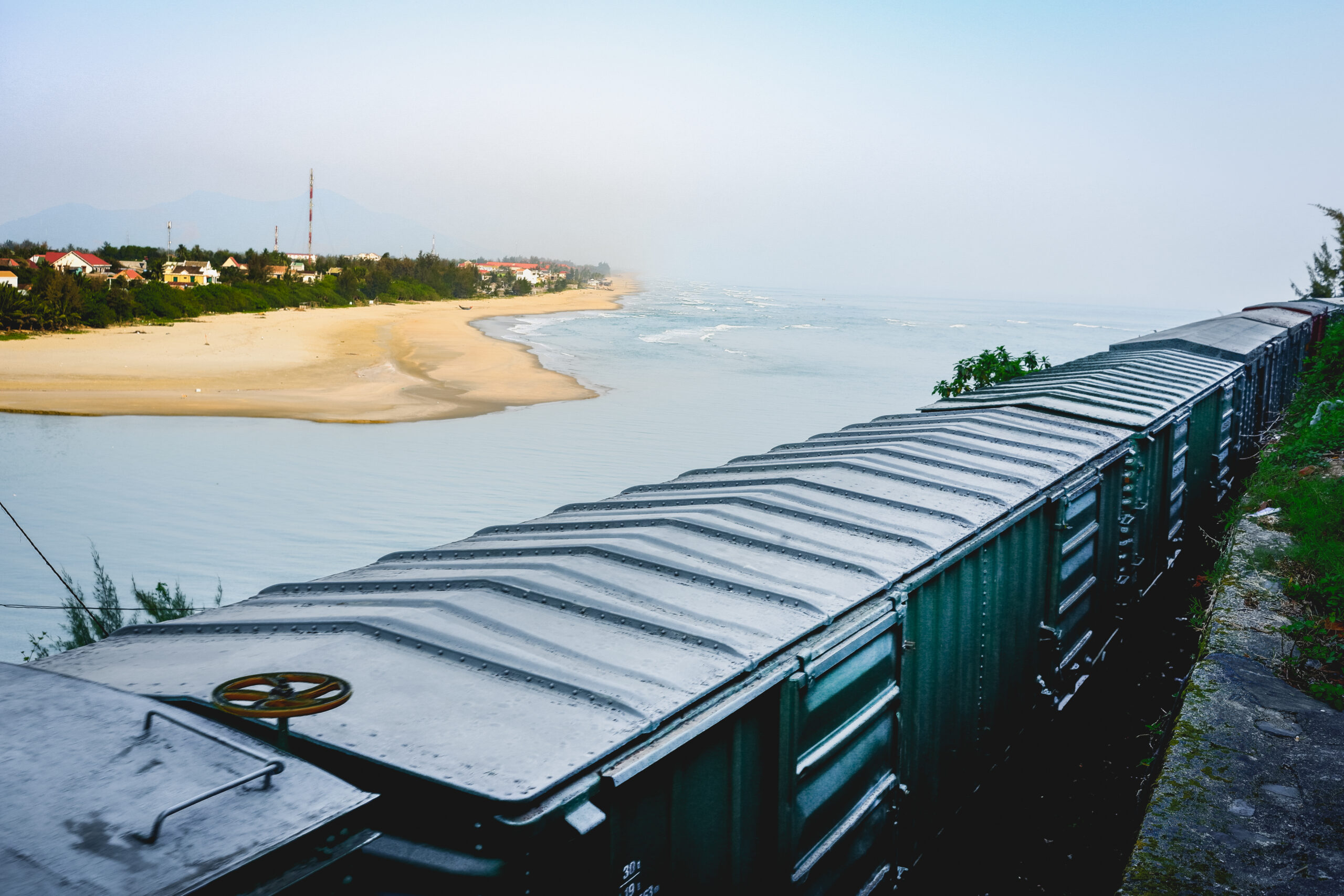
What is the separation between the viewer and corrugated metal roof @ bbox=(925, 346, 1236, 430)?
915 centimetres

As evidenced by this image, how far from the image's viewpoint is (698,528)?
5.07 m

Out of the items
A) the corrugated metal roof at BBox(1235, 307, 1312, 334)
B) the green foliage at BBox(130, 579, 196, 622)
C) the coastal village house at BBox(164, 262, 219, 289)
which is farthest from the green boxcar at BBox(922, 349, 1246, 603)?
the coastal village house at BBox(164, 262, 219, 289)

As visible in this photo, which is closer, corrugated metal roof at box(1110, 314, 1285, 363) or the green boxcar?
the green boxcar

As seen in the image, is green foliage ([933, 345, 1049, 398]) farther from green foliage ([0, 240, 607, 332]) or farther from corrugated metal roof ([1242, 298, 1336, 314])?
green foliage ([0, 240, 607, 332])

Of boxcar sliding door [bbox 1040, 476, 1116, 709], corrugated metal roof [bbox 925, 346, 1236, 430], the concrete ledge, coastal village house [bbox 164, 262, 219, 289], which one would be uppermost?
coastal village house [bbox 164, 262, 219, 289]

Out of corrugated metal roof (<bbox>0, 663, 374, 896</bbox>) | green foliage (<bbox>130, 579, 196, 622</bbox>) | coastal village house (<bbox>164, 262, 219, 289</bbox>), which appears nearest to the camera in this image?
corrugated metal roof (<bbox>0, 663, 374, 896</bbox>)

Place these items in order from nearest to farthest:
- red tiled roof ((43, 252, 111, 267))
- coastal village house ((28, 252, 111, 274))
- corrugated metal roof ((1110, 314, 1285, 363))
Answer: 1. corrugated metal roof ((1110, 314, 1285, 363))
2. coastal village house ((28, 252, 111, 274))
3. red tiled roof ((43, 252, 111, 267))

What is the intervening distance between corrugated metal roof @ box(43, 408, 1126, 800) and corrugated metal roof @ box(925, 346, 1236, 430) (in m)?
3.09

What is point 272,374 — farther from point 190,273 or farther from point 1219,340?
point 190,273

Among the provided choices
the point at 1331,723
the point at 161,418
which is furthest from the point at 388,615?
the point at 161,418

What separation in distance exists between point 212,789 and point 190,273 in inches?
3482

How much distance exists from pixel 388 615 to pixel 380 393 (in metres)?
28.5

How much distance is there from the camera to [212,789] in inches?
89.5

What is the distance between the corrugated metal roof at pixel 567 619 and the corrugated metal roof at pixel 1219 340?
1059 centimetres
